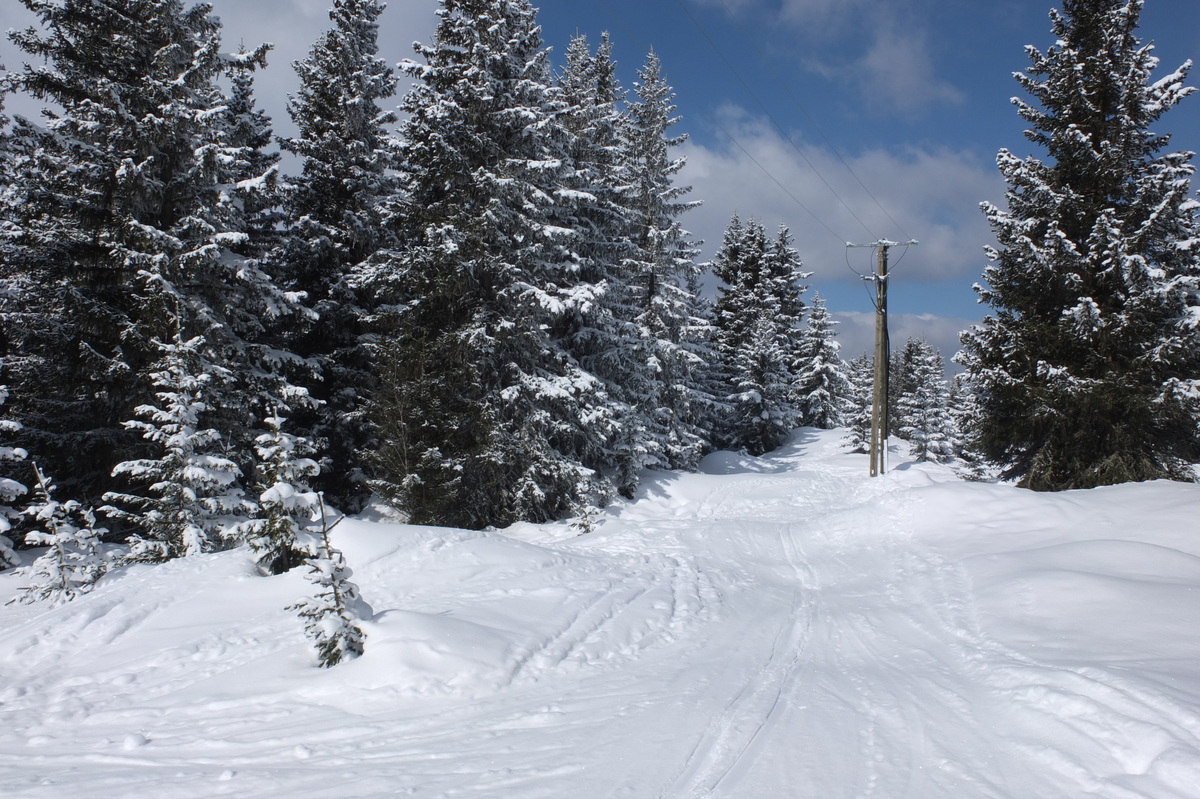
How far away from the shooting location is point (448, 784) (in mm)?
4180

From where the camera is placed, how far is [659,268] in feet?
70.1

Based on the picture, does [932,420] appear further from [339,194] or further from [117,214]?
[117,214]

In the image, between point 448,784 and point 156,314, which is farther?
point 156,314

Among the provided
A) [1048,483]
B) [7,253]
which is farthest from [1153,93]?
[7,253]

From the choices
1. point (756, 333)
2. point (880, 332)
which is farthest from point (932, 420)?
point (880, 332)

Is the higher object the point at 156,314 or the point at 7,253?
the point at 7,253

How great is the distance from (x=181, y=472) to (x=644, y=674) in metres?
10.3

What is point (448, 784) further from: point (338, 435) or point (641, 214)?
point (641, 214)

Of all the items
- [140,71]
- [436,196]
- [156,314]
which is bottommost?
[156,314]

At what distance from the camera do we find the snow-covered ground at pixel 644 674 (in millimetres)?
4262

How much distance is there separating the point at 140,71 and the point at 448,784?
16058 millimetres

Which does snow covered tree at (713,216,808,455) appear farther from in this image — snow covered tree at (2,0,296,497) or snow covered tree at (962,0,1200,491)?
snow covered tree at (2,0,296,497)

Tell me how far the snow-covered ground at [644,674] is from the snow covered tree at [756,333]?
20795mm

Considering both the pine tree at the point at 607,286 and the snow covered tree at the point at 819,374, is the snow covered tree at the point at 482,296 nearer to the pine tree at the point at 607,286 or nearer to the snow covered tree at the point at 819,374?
the pine tree at the point at 607,286
